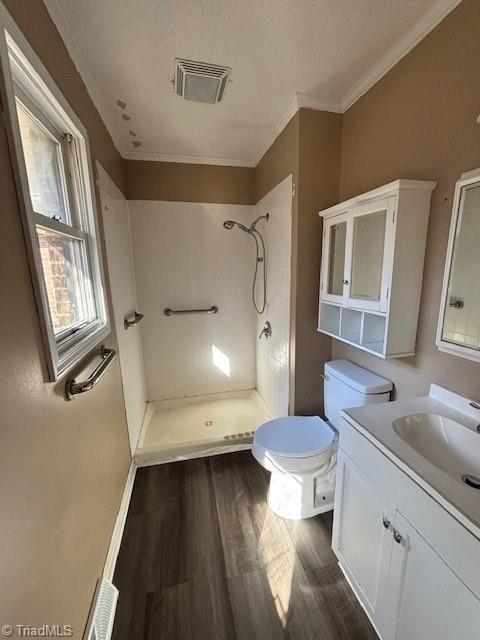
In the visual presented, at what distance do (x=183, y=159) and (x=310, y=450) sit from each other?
2.49 meters

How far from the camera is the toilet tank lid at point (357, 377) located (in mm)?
1381

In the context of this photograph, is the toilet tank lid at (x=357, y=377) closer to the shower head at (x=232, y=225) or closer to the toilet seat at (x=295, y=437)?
the toilet seat at (x=295, y=437)

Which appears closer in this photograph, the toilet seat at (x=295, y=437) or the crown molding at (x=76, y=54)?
the crown molding at (x=76, y=54)

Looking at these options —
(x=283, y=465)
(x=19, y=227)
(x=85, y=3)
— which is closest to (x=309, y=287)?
(x=283, y=465)

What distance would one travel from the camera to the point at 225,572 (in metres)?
1.25

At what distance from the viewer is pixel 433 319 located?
117cm

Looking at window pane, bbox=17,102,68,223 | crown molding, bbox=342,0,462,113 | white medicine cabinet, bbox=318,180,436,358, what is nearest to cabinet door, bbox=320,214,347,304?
white medicine cabinet, bbox=318,180,436,358

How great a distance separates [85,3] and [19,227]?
0.99m

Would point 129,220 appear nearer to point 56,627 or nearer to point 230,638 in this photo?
point 56,627

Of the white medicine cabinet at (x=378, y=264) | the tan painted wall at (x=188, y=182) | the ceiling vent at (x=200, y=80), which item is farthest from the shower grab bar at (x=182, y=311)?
the ceiling vent at (x=200, y=80)

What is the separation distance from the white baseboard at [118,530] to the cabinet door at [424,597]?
3.83 ft

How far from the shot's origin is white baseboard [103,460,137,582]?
4.06ft

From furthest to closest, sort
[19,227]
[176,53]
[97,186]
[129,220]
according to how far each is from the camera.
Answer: [129,220] < [97,186] < [176,53] < [19,227]

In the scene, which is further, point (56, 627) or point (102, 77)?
point (102, 77)
